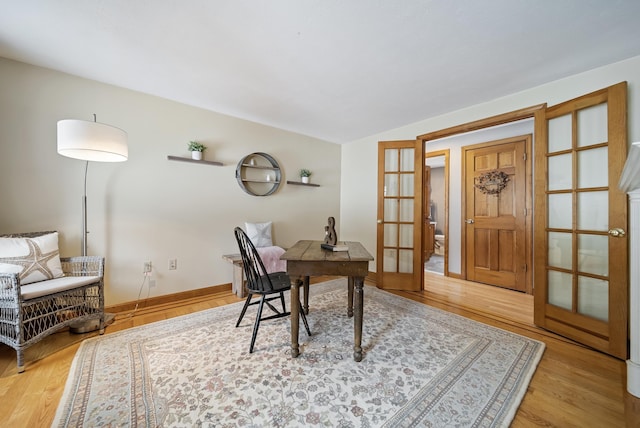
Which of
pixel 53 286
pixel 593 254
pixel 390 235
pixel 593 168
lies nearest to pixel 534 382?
pixel 593 254

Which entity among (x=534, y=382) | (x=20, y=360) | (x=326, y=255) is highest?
(x=326, y=255)

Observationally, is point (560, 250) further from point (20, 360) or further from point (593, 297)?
point (20, 360)

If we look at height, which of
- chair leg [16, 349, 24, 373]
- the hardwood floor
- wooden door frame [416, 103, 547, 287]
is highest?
wooden door frame [416, 103, 547, 287]

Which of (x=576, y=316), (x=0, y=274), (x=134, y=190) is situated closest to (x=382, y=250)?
(x=576, y=316)

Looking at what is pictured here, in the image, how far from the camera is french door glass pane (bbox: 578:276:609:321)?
185cm

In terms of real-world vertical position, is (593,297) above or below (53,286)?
below

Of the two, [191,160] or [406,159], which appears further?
[406,159]

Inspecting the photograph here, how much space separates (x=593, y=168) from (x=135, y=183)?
425 centimetres

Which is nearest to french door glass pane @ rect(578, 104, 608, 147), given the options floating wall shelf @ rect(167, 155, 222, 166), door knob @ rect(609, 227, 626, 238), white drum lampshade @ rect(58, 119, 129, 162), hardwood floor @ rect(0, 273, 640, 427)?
door knob @ rect(609, 227, 626, 238)

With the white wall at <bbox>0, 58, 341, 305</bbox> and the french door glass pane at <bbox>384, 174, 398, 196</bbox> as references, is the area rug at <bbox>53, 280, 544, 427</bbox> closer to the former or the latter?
the white wall at <bbox>0, 58, 341, 305</bbox>

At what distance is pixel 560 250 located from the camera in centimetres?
210

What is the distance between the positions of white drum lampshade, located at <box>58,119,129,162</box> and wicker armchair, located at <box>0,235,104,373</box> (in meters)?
0.90

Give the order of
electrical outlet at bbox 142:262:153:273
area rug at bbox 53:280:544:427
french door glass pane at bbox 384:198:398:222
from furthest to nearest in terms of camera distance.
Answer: french door glass pane at bbox 384:198:398:222, electrical outlet at bbox 142:262:153:273, area rug at bbox 53:280:544:427

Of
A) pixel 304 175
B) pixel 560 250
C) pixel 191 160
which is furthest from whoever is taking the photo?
pixel 304 175
